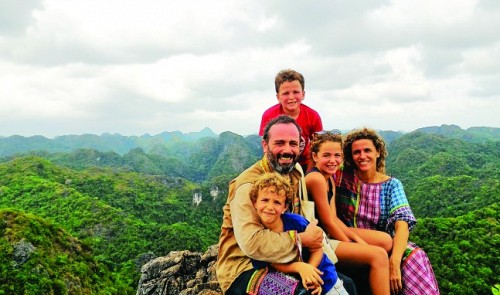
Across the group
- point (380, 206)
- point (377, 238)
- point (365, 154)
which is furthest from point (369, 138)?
point (377, 238)

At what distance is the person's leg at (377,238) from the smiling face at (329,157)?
28.4 inches

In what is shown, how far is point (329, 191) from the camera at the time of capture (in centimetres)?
396

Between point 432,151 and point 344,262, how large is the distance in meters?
101

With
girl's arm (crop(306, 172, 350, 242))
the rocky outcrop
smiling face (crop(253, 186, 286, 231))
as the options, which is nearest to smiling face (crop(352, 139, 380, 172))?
girl's arm (crop(306, 172, 350, 242))

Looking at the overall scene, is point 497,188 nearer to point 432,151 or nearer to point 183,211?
point 183,211

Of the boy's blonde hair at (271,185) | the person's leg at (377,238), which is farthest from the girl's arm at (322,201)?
the boy's blonde hair at (271,185)

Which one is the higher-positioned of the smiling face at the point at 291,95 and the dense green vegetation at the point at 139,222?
the smiling face at the point at 291,95

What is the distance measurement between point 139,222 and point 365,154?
45.4 metres

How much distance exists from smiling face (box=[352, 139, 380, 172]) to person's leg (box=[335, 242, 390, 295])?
1010 millimetres

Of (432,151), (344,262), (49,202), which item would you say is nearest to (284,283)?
(344,262)

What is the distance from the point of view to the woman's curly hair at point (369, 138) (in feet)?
14.2

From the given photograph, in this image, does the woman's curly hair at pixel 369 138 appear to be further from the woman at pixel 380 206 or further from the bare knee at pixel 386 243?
the bare knee at pixel 386 243

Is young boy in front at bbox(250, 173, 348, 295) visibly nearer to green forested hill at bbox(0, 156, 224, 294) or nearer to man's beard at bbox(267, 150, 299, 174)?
man's beard at bbox(267, 150, 299, 174)

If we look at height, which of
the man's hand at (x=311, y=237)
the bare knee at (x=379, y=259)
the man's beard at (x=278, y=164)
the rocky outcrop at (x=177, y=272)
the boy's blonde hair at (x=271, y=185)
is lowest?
the rocky outcrop at (x=177, y=272)
